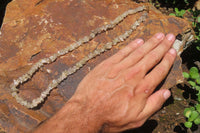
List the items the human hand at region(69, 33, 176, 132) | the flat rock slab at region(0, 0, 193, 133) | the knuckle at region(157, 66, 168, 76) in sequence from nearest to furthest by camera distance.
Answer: the human hand at region(69, 33, 176, 132) < the knuckle at region(157, 66, 168, 76) < the flat rock slab at region(0, 0, 193, 133)

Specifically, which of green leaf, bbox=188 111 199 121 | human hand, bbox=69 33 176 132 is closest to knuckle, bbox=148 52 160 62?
human hand, bbox=69 33 176 132

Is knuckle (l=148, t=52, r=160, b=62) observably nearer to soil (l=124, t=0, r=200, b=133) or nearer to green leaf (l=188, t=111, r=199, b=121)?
green leaf (l=188, t=111, r=199, b=121)

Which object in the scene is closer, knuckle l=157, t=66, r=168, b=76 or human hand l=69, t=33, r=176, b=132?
human hand l=69, t=33, r=176, b=132

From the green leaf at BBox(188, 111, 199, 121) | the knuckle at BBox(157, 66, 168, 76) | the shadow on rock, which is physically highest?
the knuckle at BBox(157, 66, 168, 76)

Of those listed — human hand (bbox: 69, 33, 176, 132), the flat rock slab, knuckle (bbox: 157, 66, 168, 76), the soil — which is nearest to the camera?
human hand (bbox: 69, 33, 176, 132)

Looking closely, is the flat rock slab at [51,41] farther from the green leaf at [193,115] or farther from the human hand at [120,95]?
the green leaf at [193,115]

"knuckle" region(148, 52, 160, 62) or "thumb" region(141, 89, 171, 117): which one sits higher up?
"knuckle" region(148, 52, 160, 62)

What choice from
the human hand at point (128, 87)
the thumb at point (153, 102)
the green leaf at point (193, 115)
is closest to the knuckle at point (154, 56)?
the human hand at point (128, 87)
